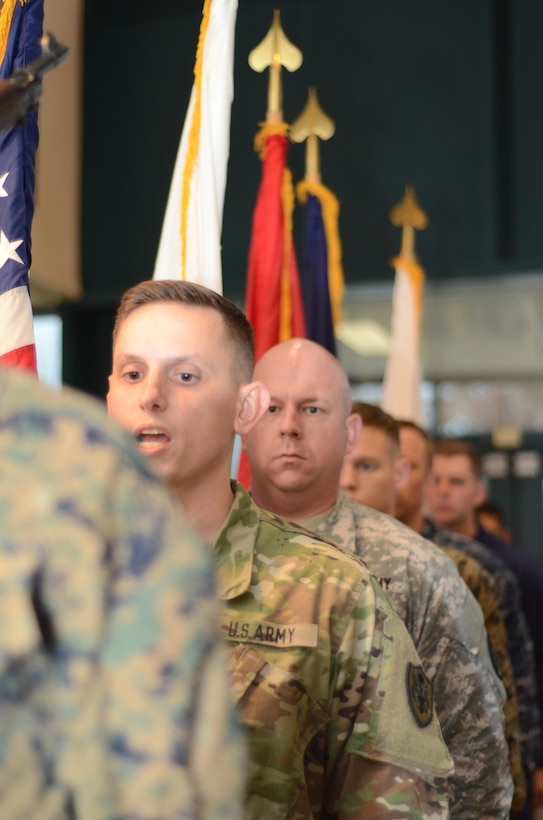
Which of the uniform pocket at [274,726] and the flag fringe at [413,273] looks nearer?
the uniform pocket at [274,726]

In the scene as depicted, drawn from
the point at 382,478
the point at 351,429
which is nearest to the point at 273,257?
the point at 382,478

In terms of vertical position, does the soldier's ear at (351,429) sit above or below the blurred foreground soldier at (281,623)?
above

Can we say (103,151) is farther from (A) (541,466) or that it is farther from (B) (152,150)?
(A) (541,466)

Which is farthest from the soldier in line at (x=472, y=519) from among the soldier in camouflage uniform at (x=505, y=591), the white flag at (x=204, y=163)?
the white flag at (x=204, y=163)

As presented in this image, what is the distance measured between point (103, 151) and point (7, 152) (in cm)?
440

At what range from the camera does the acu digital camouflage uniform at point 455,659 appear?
7.22 feet

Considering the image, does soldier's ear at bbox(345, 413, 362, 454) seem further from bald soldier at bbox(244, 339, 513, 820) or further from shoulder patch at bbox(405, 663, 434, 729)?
shoulder patch at bbox(405, 663, 434, 729)

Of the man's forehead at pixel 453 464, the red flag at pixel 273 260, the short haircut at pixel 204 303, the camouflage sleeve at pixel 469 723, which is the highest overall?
the red flag at pixel 273 260

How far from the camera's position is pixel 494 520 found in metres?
5.93

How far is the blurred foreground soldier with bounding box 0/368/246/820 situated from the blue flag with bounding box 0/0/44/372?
5.80 feet

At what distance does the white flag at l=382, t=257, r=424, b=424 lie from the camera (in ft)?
16.5

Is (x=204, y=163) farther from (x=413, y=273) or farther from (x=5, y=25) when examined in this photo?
(x=413, y=273)


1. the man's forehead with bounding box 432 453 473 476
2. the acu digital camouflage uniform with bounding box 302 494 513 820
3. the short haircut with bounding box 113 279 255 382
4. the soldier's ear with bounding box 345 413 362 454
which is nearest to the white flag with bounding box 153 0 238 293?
the soldier's ear with bounding box 345 413 362 454

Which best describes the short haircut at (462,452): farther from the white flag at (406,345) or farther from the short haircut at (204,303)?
the short haircut at (204,303)
